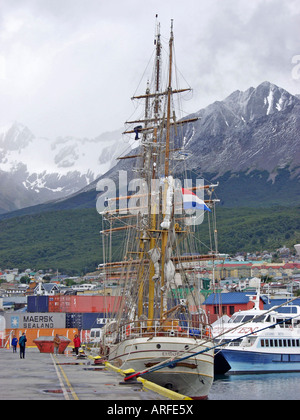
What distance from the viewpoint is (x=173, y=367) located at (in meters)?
31.6

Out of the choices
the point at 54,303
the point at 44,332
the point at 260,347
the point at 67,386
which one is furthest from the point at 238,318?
the point at 54,303

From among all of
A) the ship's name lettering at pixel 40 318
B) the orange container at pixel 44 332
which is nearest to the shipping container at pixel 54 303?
the ship's name lettering at pixel 40 318

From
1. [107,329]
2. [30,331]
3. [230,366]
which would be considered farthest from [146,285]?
[30,331]

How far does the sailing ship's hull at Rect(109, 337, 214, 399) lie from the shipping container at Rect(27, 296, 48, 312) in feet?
230

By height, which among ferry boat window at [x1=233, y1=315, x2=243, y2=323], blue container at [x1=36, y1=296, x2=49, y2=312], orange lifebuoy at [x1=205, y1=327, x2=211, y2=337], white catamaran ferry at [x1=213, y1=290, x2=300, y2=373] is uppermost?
blue container at [x1=36, y1=296, x2=49, y2=312]

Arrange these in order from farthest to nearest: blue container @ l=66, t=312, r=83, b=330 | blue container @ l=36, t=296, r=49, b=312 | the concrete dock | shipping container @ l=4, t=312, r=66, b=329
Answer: blue container @ l=36, t=296, r=49, b=312
blue container @ l=66, t=312, r=83, b=330
shipping container @ l=4, t=312, r=66, b=329
the concrete dock

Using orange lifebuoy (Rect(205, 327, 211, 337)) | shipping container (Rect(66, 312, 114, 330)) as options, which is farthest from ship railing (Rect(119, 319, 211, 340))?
shipping container (Rect(66, 312, 114, 330))

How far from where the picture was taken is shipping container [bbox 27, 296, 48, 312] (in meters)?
101

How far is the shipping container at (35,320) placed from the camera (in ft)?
264

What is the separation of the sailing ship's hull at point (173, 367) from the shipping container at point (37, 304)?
70010 mm

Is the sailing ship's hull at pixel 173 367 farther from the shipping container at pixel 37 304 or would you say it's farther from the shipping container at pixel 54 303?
the shipping container at pixel 37 304

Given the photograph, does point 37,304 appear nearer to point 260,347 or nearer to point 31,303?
point 31,303

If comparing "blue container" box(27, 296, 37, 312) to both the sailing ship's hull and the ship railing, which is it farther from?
the sailing ship's hull

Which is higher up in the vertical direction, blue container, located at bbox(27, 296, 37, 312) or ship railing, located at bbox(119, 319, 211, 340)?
blue container, located at bbox(27, 296, 37, 312)
